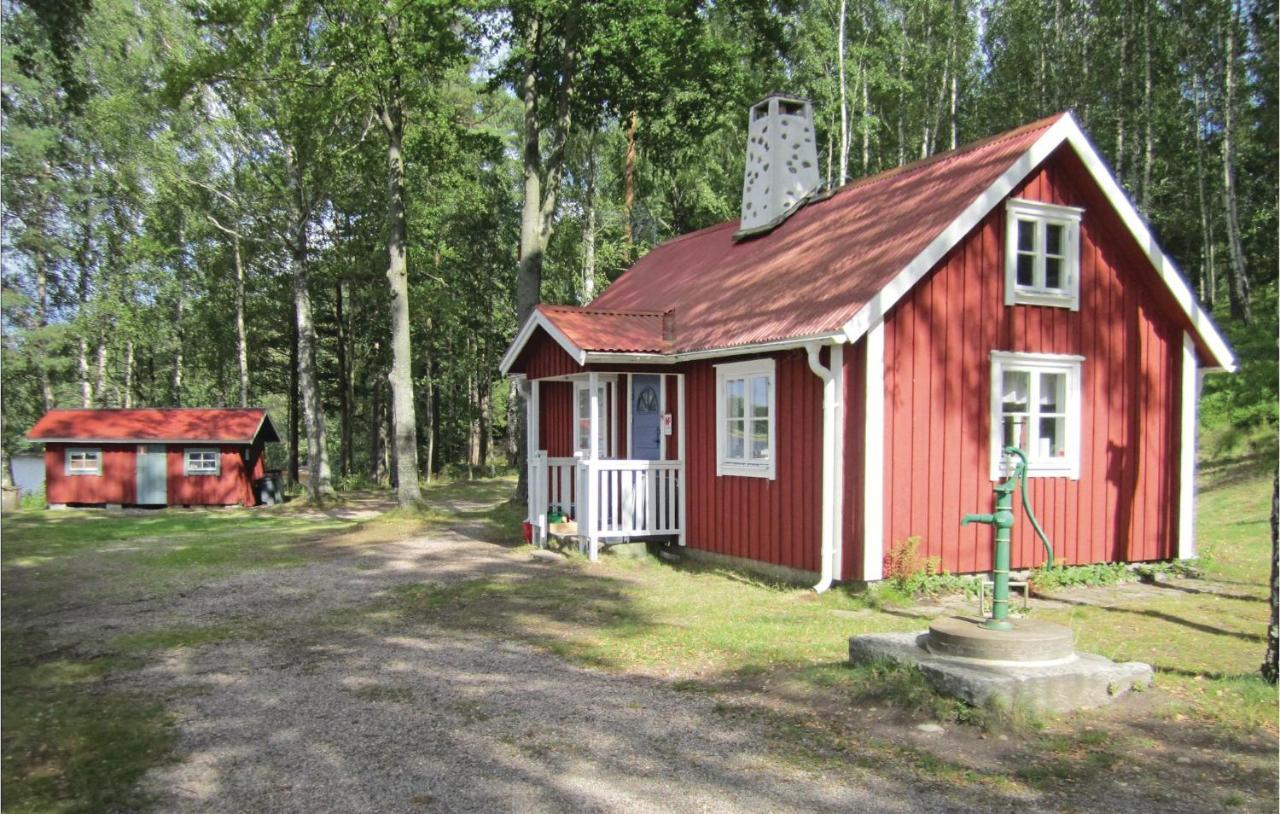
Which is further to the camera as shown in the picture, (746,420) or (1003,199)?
(746,420)

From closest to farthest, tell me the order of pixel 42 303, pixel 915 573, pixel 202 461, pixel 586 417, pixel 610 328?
pixel 915 573 < pixel 610 328 < pixel 586 417 < pixel 202 461 < pixel 42 303

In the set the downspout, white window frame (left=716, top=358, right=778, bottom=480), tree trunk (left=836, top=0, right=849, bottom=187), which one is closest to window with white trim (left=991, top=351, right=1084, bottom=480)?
the downspout

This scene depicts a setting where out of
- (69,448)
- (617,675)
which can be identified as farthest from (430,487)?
(617,675)

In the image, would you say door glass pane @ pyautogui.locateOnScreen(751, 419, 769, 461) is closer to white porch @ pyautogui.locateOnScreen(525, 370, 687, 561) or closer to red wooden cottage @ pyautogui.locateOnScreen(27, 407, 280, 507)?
white porch @ pyautogui.locateOnScreen(525, 370, 687, 561)

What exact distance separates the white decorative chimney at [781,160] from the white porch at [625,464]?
140 inches

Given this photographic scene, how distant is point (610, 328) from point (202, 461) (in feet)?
61.9

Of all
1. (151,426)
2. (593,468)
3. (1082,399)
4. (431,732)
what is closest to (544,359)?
(593,468)

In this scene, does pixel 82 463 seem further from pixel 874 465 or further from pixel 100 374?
pixel 874 465

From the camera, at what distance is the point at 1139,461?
11.6 meters

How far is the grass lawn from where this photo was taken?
4.97m

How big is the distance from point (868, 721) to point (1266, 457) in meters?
16.7

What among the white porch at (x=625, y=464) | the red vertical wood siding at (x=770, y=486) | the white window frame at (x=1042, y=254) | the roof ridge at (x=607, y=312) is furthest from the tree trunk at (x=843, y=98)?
the red vertical wood siding at (x=770, y=486)

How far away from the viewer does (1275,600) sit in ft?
19.5

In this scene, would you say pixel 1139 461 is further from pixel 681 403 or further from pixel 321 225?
pixel 321 225
